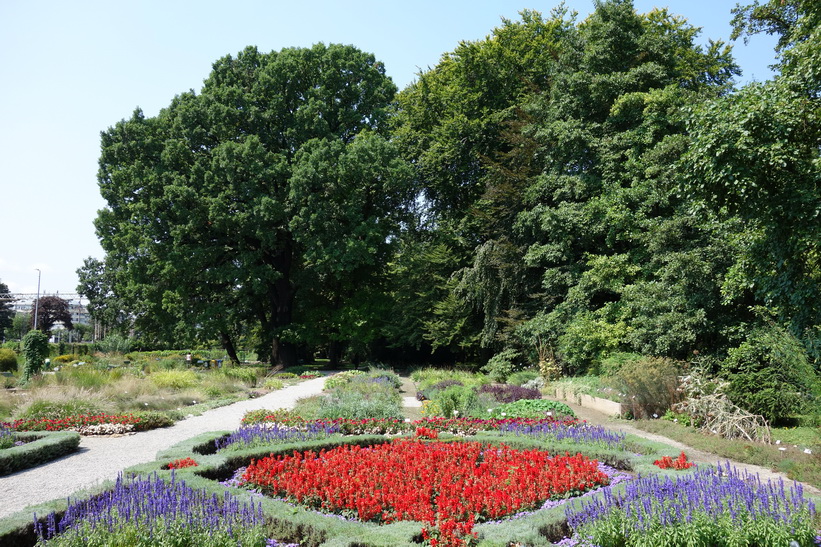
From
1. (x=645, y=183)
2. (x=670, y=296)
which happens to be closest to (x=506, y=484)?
(x=670, y=296)

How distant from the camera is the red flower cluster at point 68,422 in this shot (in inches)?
382

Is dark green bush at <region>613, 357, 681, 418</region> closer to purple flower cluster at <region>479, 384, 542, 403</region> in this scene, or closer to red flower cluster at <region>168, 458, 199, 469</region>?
purple flower cluster at <region>479, 384, 542, 403</region>

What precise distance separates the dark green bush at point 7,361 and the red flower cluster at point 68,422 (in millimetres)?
18983

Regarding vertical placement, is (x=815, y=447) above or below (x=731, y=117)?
below

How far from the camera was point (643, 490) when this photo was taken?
15.1 feet

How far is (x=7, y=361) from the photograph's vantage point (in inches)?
987

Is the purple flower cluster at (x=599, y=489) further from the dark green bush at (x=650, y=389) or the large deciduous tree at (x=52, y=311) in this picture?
the large deciduous tree at (x=52, y=311)

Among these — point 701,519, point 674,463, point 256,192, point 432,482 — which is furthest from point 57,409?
point 256,192

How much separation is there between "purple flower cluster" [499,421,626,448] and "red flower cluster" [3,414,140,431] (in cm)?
777

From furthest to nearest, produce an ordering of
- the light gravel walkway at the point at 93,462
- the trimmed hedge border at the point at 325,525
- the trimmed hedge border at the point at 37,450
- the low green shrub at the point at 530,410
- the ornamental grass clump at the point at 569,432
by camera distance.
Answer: the low green shrub at the point at 530,410 < the ornamental grass clump at the point at 569,432 < the trimmed hedge border at the point at 37,450 < the light gravel walkway at the point at 93,462 < the trimmed hedge border at the point at 325,525

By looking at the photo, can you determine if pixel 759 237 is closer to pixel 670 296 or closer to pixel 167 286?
pixel 670 296

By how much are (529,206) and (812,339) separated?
12.1 metres

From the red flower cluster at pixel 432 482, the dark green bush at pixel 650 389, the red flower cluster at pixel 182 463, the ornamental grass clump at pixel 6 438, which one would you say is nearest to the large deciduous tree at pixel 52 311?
the ornamental grass clump at pixel 6 438

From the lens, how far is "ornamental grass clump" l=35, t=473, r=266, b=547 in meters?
3.80
